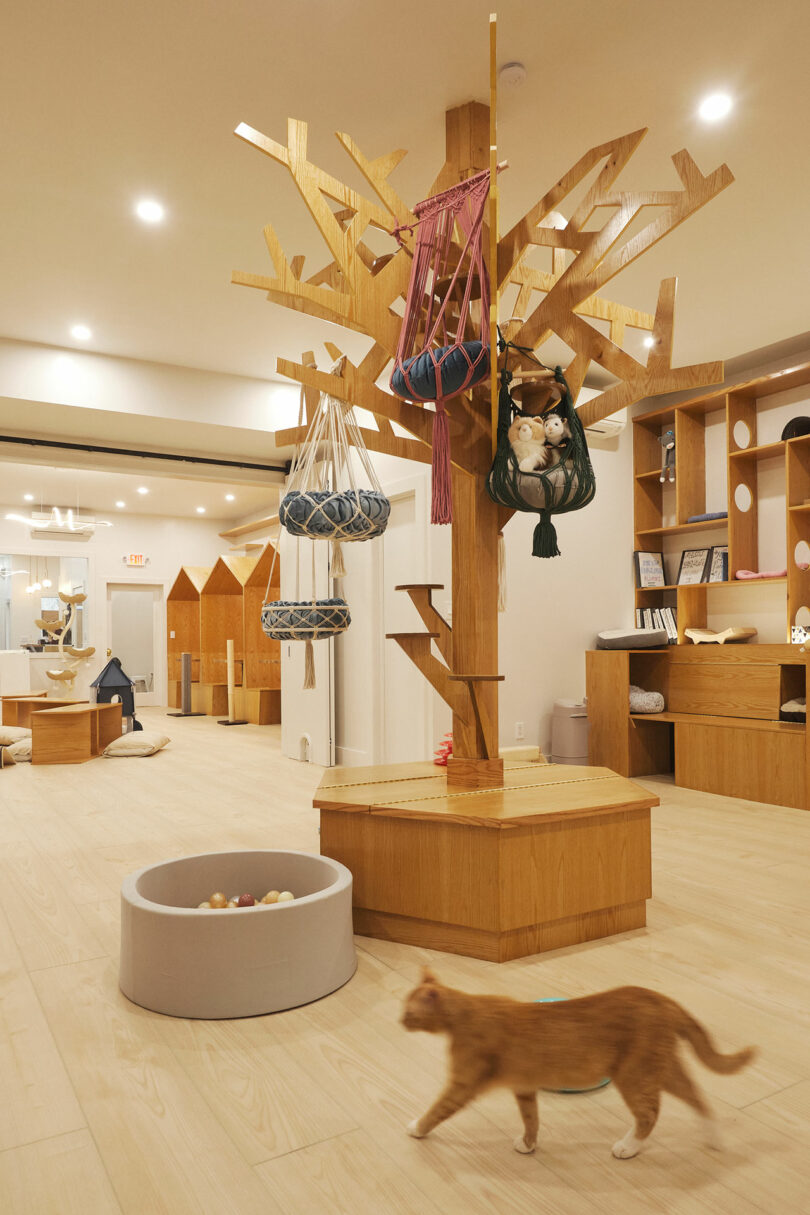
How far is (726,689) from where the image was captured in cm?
536

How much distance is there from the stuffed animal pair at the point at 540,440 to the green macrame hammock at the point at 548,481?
0.02m

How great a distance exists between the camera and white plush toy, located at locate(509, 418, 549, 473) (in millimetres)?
2494

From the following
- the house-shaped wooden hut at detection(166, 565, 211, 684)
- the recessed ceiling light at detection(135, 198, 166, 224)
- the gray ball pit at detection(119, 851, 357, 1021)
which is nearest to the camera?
the gray ball pit at detection(119, 851, 357, 1021)

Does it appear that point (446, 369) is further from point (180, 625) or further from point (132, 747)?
point (180, 625)

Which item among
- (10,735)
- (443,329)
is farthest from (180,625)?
(443,329)

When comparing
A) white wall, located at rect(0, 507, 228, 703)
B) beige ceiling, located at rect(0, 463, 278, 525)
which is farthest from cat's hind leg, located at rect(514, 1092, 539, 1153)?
white wall, located at rect(0, 507, 228, 703)

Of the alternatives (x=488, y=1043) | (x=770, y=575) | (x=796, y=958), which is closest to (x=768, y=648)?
(x=770, y=575)

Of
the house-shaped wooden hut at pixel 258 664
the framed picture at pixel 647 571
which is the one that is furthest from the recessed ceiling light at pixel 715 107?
the house-shaped wooden hut at pixel 258 664

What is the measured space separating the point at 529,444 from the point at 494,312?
41 centimetres

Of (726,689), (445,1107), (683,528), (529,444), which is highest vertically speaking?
(683,528)

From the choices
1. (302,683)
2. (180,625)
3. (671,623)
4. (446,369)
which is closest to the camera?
(446,369)

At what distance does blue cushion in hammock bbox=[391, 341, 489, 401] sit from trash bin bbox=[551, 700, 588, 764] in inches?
147

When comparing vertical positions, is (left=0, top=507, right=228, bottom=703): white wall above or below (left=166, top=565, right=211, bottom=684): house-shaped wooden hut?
above

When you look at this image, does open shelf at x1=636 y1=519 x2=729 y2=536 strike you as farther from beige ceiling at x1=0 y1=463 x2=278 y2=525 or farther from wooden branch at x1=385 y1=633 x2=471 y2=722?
beige ceiling at x1=0 y1=463 x2=278 y2=525
